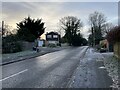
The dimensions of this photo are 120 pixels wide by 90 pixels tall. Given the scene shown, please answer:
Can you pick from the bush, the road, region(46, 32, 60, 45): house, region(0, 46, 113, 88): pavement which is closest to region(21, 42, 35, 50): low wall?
the bush

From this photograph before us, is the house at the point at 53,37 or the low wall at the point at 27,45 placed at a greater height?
the house at the point at 53,37

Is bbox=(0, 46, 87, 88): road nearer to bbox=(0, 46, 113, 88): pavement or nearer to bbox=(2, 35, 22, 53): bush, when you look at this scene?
bbox=(0, 46, 113, 88): pavement

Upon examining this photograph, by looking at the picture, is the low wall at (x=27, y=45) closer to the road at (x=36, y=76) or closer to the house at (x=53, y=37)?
the road at (x=36, y=76)

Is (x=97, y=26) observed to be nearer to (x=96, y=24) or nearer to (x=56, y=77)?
(x=96, y=24)

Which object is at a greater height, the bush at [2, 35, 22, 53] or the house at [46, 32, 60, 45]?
the house at [46, 32, 60, 45]

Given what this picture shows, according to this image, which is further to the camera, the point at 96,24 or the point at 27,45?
the point at 96,24

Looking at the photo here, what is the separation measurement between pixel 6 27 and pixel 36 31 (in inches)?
523

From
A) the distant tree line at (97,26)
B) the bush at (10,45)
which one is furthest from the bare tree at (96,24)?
the bush at (10,45)

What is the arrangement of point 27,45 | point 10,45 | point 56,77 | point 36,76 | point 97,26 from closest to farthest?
1. point 56,77
2. point 36,76
3. point 10,45
4. point 27,45
5. point 97,26

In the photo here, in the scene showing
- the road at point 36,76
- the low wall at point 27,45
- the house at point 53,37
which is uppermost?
the house at point 53,37

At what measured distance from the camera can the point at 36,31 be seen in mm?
72562

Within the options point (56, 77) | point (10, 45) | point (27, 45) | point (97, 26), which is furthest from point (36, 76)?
point (97, 26)

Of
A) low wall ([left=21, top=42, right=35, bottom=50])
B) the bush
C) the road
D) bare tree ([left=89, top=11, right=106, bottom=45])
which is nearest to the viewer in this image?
the road

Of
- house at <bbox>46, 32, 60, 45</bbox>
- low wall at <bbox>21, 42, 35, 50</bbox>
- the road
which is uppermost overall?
house at <bbox>46, 32, 60, 45</bbox>
